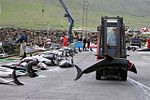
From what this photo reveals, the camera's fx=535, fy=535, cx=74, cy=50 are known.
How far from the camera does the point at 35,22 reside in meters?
197

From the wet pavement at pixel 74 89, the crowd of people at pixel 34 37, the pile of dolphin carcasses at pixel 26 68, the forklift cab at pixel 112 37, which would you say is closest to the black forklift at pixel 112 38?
the forklift cab at pixel 112 37

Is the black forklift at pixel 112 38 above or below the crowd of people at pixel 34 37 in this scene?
above

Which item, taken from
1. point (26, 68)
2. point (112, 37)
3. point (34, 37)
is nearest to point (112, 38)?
point (112, 37)

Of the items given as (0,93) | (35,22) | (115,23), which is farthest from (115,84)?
(35,22)

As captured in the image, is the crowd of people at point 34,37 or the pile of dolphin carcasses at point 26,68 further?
the crowd of people at point 34,37

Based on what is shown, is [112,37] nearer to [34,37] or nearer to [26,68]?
[26,68]

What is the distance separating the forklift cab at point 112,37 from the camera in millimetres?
26438

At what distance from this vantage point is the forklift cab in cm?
2644

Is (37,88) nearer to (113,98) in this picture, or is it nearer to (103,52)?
(113,98)

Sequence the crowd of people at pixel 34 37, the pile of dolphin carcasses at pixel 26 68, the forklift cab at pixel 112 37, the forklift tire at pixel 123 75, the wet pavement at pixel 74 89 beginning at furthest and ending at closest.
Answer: the crowd of people at pixel 34 37 < the forklift cab at pixel 112 37 < the forklift tire at pixel 123 75 < the pile of dolphin carcasses at pixel 26 68 < the wet pavement at pixel 74 89

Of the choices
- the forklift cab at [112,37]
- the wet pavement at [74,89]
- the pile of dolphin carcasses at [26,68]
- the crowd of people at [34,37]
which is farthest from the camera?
the crowd of people at [34,37]

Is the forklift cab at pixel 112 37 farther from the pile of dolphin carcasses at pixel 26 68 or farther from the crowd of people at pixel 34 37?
the crowd of people at pixel 34 37

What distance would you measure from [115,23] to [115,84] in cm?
427

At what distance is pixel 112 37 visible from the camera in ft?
87.2
